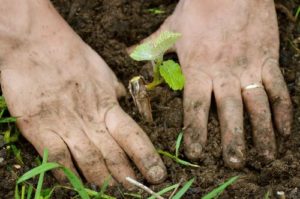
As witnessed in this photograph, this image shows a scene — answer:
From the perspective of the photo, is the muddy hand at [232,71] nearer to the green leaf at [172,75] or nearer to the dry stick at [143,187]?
the green leaf at [172,75]

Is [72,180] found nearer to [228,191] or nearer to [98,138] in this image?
[98,138]

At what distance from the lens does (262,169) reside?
6.36 feet

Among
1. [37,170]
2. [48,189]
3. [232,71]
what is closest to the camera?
[37,170]

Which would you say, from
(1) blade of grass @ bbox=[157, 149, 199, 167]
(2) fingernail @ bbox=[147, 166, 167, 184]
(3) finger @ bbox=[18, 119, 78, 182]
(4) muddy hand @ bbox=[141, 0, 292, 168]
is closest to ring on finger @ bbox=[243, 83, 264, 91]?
(4) muddy hand @ bbox=[141, 0, 292, 168]

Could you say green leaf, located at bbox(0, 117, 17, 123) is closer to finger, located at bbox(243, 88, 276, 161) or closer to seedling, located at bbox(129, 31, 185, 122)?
seedling, located at bbox(129, 31, 185, 122)

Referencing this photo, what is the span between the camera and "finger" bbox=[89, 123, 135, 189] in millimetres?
1945

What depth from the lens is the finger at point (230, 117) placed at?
196 cm

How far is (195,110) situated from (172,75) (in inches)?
6.5

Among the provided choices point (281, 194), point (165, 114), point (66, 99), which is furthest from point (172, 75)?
point (281, 194)

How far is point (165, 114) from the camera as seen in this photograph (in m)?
2.12

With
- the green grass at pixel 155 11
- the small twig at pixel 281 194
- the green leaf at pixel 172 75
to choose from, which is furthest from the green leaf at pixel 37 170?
the green grass at pixel 155 11

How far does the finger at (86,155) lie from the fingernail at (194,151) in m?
0.29

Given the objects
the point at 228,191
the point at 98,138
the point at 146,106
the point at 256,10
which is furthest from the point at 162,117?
the point at 256,10

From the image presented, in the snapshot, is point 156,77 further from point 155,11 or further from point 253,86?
point 155,11
